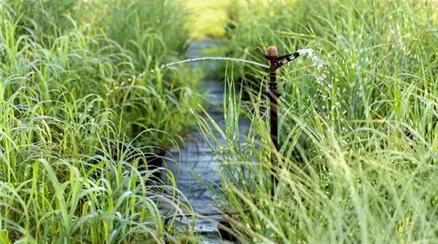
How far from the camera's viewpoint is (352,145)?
3.94 metres

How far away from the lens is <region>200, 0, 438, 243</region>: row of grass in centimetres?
300

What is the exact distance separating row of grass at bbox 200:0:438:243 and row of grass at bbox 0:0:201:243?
37 cm

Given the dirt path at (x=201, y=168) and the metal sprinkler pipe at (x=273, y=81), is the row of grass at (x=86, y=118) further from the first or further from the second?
the metal sprinkler pipe at (x=273, y=81)

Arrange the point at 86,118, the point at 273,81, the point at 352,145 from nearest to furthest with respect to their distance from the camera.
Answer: the point at 273,81 → the point at 352,145 → the point at 86,118

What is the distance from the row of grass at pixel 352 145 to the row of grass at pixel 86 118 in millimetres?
371

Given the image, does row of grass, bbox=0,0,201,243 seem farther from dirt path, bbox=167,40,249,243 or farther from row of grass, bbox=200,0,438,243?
row of grass, bbox=200,0,438,243

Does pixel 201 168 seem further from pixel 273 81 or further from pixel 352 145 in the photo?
pixel 273 81

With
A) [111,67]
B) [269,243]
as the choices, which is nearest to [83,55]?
[111,67]

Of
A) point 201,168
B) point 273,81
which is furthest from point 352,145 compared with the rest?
point 201,168

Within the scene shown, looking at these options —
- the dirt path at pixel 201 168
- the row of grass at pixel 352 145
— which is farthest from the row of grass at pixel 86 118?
the row of grass at pixel 352 145

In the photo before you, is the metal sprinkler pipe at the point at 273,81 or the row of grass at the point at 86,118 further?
the metal sprinkler pipe at the point at 273,81

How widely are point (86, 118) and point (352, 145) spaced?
164 centimetres

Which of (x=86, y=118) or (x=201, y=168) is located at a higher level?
(x=86, y=118)

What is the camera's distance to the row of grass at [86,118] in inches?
131
